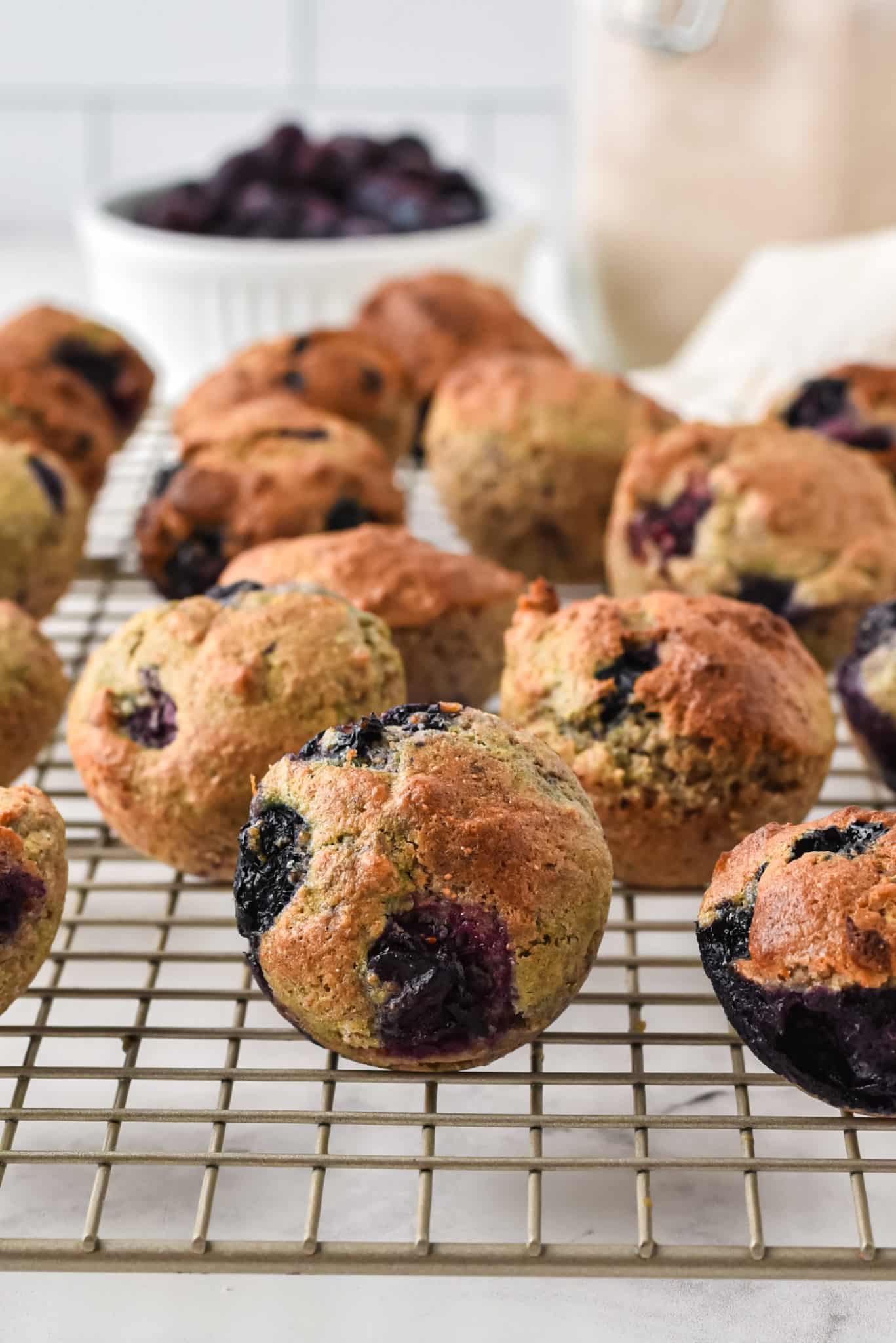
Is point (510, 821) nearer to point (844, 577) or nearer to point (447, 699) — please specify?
point (447, 699)

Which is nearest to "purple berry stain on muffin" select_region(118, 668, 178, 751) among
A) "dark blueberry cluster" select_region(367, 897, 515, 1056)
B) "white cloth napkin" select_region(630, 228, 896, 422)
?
"dark blueberry cluster" select_region(367, 897, 515, 1056)

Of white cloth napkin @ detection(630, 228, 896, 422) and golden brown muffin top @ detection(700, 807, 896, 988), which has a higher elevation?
golden brown muffin top @ detection(700, 807, 896, 988)

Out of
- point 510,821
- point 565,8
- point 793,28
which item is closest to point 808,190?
point 793,28

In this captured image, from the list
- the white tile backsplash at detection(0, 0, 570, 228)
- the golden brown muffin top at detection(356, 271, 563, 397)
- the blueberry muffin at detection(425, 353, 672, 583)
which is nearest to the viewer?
the blueberry muffin at detection(425, 353, 672, 583)

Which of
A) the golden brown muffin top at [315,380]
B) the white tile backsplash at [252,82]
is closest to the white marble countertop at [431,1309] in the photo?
the golden brown muffin top at [315,380]

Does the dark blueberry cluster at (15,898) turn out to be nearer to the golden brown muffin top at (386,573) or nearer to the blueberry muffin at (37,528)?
the golden brown muffin top at (386,573)

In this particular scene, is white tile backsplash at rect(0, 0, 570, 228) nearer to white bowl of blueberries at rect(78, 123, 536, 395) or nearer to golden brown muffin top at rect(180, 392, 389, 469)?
white bowl of blueberries at rect(78, 123, 536, 395)

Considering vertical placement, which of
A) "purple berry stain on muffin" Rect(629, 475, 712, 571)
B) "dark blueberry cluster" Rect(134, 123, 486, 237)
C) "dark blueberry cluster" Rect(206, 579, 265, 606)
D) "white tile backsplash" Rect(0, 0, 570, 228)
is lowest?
"white tile backsplash" Rect(0, 0, 570, 228)

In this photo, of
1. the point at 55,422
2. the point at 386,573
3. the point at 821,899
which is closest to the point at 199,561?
the point at 386,573
